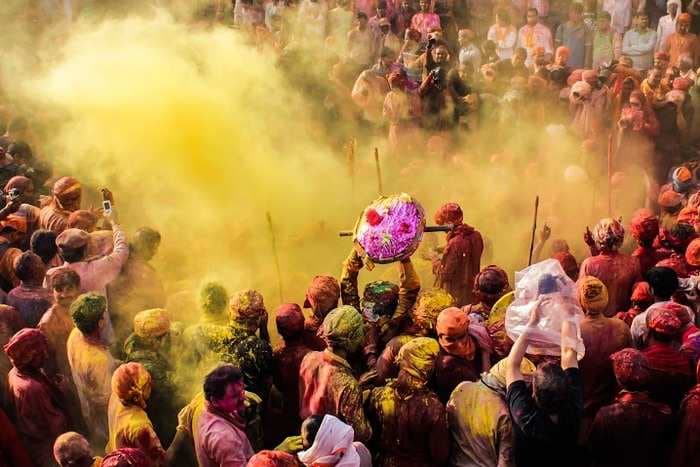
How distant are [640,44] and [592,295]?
8.75 metres

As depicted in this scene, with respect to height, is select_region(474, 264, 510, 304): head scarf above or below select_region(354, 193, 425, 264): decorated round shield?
below

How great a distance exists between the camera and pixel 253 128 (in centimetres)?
1138

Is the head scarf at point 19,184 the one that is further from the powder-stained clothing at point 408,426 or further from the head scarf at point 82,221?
the powder-stained clothing at point 408,426

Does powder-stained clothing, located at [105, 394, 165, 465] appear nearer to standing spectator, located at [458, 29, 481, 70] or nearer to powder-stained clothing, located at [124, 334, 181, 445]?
powder-stained clothing, located at [124, 334, 181, 445]

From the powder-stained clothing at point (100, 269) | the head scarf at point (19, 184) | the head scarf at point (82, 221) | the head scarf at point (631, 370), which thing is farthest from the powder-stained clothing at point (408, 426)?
the head scarf at point (19, 184)

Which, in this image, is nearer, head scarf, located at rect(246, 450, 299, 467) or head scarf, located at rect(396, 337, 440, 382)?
head scarf, located at rect(246, 450, 299, 467)

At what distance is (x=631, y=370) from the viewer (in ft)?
15.8

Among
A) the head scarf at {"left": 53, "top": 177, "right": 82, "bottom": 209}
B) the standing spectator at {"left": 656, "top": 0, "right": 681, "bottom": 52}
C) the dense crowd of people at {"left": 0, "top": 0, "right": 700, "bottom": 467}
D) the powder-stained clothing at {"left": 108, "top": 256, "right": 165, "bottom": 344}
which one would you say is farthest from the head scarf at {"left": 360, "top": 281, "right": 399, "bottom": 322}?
the standing spectator at {"left": 656, "top": 0, "right": 681, "bottom": 52}

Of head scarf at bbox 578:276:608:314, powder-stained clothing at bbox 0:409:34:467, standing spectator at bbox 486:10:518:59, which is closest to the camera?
powder-stained clothing at bbox 0:409:34:467

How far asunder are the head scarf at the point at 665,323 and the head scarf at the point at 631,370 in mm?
428

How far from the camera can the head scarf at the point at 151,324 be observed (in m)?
5.54

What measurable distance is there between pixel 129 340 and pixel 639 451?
2.93 metres

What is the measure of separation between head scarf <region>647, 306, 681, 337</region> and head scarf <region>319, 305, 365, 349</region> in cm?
164

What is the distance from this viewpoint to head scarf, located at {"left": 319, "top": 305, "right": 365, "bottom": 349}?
5.08 m
